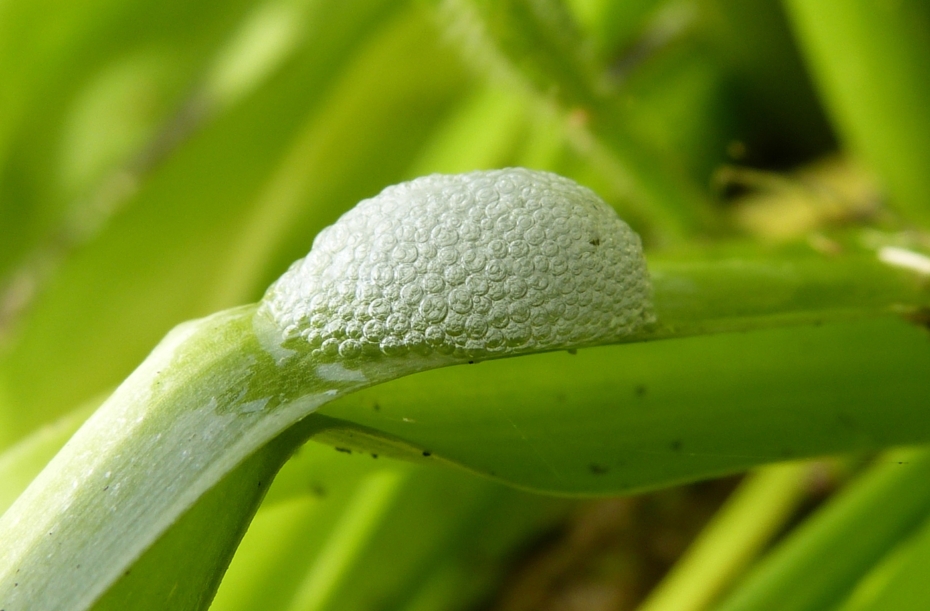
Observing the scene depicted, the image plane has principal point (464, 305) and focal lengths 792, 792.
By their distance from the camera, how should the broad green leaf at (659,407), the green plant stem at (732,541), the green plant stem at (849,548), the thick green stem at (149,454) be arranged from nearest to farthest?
the thick green stem at (149,454) → the broad green leaf at (659,407) → the green plant stem at (849,548) → the green plant stem at (732,541)

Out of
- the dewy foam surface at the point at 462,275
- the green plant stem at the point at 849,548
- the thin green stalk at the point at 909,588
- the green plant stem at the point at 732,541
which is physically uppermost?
the dewy foam surface at the point at 462,275

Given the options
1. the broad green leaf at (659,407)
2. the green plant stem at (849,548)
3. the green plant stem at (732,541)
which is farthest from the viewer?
the green plant stem at (732,541)

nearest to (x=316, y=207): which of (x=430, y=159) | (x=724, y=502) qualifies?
(x=430, y=159)

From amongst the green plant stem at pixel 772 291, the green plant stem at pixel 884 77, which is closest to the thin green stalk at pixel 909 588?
the green plant stem at pixel 772 291

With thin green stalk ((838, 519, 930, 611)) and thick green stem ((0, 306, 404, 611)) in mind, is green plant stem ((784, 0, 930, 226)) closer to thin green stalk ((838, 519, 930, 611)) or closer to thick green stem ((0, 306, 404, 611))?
thin green stalk ((838, 519, 930, 611))

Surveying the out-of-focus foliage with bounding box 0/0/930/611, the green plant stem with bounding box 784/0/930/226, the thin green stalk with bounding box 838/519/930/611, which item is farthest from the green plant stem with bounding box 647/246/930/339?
the green plant stem with bounding box 784/0/930/226

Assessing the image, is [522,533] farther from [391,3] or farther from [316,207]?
[391,3]

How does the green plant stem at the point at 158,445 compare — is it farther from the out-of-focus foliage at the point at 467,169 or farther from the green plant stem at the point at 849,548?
the green plant stem at the point at 849,548

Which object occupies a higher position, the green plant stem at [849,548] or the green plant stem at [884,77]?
the green plant stem at [884,77]

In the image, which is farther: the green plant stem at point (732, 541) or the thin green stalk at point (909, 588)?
the green plant stem at point (732, 541)

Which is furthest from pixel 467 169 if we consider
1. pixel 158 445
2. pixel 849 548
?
pixel 158 445
